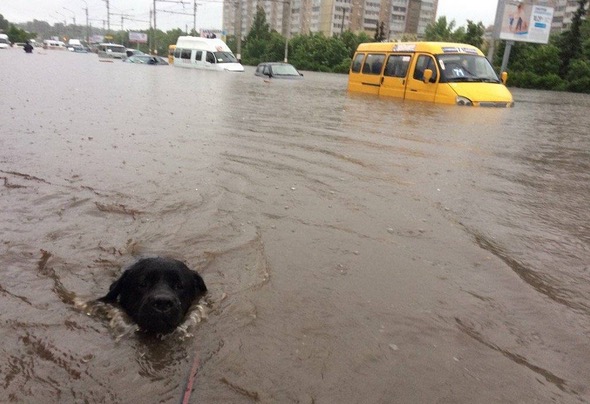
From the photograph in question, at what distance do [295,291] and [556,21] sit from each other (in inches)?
4174

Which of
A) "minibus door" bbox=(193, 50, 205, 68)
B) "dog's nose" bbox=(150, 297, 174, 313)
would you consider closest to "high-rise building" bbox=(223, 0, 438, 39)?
"minibus door" bbox=(193, 50, 205, 68)

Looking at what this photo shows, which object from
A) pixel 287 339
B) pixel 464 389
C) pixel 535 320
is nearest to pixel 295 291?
pixel 287 339

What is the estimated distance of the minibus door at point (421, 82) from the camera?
544 inches

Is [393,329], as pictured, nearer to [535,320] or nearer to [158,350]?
[535,320]

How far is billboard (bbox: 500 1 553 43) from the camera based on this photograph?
3297 cm

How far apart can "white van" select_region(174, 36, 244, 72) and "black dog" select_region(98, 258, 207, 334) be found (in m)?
30.6

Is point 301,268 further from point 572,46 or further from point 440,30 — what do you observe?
point 440,30

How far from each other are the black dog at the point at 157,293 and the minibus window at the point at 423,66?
12.5m

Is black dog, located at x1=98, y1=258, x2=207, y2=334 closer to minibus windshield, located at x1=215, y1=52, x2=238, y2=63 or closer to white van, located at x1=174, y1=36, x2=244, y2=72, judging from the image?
white van, located at x1=174, y1=36, x2=244, y2=72

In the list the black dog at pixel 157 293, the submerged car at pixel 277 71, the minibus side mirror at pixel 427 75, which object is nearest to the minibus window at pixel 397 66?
the minibus side mirror at pixel 427 75

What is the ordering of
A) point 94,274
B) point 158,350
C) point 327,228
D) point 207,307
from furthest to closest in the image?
point 327,228
point 94,274
point 207,307
point 158,350

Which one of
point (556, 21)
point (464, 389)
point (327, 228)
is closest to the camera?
point (464, 389)

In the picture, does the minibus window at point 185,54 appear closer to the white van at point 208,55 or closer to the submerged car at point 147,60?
the white van at point 208,55

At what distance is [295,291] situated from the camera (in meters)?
2.92
